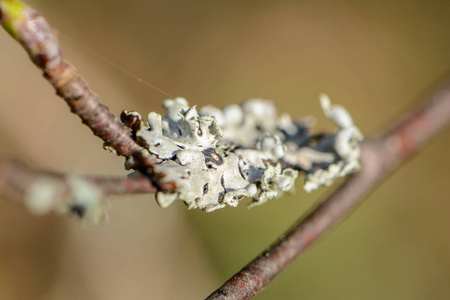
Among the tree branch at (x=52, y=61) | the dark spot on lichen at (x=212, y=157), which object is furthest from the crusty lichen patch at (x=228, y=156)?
the tree branch at (x=52, y=61)

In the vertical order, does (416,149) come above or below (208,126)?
below

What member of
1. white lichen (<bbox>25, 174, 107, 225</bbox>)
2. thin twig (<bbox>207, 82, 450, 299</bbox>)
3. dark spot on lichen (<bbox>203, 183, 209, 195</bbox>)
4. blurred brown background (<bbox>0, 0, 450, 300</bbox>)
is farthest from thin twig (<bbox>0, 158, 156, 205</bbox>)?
blurred brown background (<bbox>0, 0, 450, 300</bbox>)

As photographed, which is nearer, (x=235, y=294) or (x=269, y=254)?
(x=235, y=294)

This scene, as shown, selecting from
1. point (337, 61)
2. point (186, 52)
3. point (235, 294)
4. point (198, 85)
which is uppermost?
point (186, 52)

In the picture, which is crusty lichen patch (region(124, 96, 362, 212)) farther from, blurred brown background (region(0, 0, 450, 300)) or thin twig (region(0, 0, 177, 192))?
blurred brown background (region(0, 0, 450, 300))

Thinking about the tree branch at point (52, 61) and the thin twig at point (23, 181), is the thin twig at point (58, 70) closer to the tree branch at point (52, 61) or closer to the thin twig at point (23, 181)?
the tree branch at point (52, 61)

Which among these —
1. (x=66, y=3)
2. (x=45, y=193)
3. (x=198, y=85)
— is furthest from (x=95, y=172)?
(x=45, y=193)

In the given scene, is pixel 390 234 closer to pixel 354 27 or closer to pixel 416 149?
pixel 416 149

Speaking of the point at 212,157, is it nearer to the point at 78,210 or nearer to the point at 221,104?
the point at 78,210
